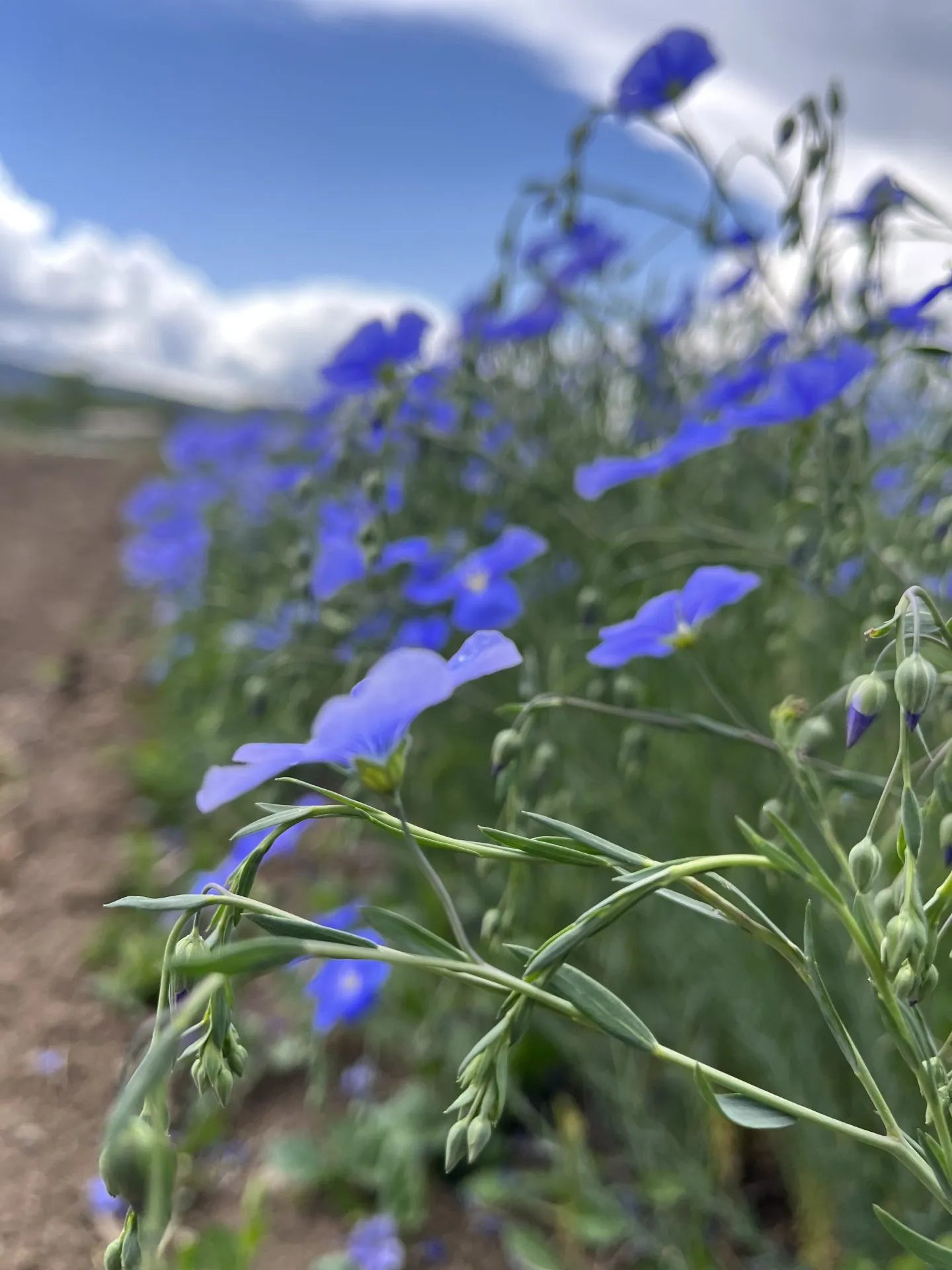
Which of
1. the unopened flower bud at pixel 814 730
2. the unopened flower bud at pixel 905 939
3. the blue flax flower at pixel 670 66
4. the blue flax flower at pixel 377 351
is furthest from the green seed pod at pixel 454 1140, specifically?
the blue flax flower at pixel 670 66

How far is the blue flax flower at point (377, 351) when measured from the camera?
1441mm

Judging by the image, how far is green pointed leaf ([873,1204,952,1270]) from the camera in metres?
0.47

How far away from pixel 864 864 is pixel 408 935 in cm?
24

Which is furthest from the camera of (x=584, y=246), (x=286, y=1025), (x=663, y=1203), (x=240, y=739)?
(x=240, y=739)

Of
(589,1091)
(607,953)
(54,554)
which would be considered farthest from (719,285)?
(54,554)

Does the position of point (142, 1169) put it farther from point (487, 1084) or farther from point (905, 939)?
point (905, 939)

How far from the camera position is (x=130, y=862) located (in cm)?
238

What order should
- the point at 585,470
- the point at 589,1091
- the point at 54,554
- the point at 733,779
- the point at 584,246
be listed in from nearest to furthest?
the point at 585,470 → the point at 733,779 → the point at 589,1091 → the point at 584,246 → the point at 54,554


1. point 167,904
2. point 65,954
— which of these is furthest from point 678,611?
point 65,954

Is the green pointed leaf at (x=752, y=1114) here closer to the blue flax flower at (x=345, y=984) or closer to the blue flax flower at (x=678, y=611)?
the blue flax flower at (x=678, y=611)

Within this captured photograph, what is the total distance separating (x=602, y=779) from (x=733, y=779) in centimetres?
20

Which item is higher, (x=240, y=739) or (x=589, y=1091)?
(x=240, y=739)

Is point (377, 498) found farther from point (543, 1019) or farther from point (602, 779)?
point (543, 1019)

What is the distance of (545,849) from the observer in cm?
50
